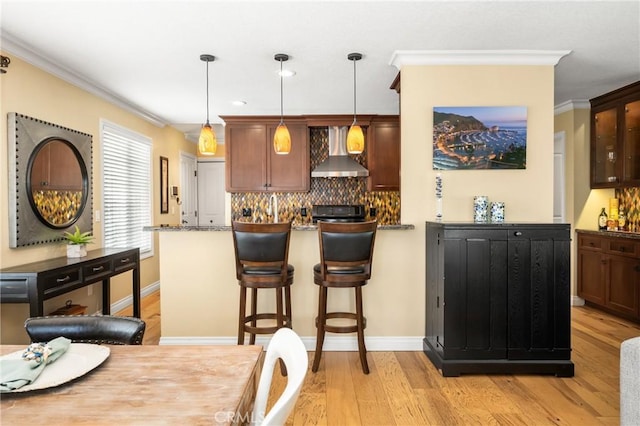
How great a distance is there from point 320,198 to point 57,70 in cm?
358

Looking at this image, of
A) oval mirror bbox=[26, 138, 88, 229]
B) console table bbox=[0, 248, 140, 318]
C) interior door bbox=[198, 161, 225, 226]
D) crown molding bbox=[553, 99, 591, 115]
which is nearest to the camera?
console table bbox=[0, 248, 140, 318]

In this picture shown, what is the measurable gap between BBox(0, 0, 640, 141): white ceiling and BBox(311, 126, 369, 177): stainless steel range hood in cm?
141

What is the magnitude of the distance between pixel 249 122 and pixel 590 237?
4649mm

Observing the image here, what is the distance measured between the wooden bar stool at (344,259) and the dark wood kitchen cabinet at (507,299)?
59 cm

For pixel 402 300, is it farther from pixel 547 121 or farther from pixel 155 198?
pixel 155 198

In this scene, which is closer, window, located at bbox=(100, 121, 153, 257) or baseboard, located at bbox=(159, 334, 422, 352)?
baseboard, located at bbox=(159, 334, 422, 352)

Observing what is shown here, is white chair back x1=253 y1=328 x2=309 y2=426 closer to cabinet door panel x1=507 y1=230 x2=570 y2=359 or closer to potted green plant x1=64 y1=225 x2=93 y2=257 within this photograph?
cabinet door panel x1=507 y1=230 x2=570 y2=359

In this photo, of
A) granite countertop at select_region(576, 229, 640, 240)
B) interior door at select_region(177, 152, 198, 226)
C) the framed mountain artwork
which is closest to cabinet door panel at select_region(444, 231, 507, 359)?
the framed mountain artwork

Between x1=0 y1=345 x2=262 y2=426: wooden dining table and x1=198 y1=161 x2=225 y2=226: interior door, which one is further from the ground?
x1=198 y1=161 x2=225 y2=226: interior door

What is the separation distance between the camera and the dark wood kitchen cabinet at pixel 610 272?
399 centimetres

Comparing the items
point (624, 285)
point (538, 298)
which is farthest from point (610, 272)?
point (538, 298)

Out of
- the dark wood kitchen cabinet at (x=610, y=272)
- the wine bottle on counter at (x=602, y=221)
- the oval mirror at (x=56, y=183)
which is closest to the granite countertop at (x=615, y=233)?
the dark wood kitchen cabinet at (x=610, y=272)

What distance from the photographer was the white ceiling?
2.54 metres

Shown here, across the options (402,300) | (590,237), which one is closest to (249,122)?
(402,300)
